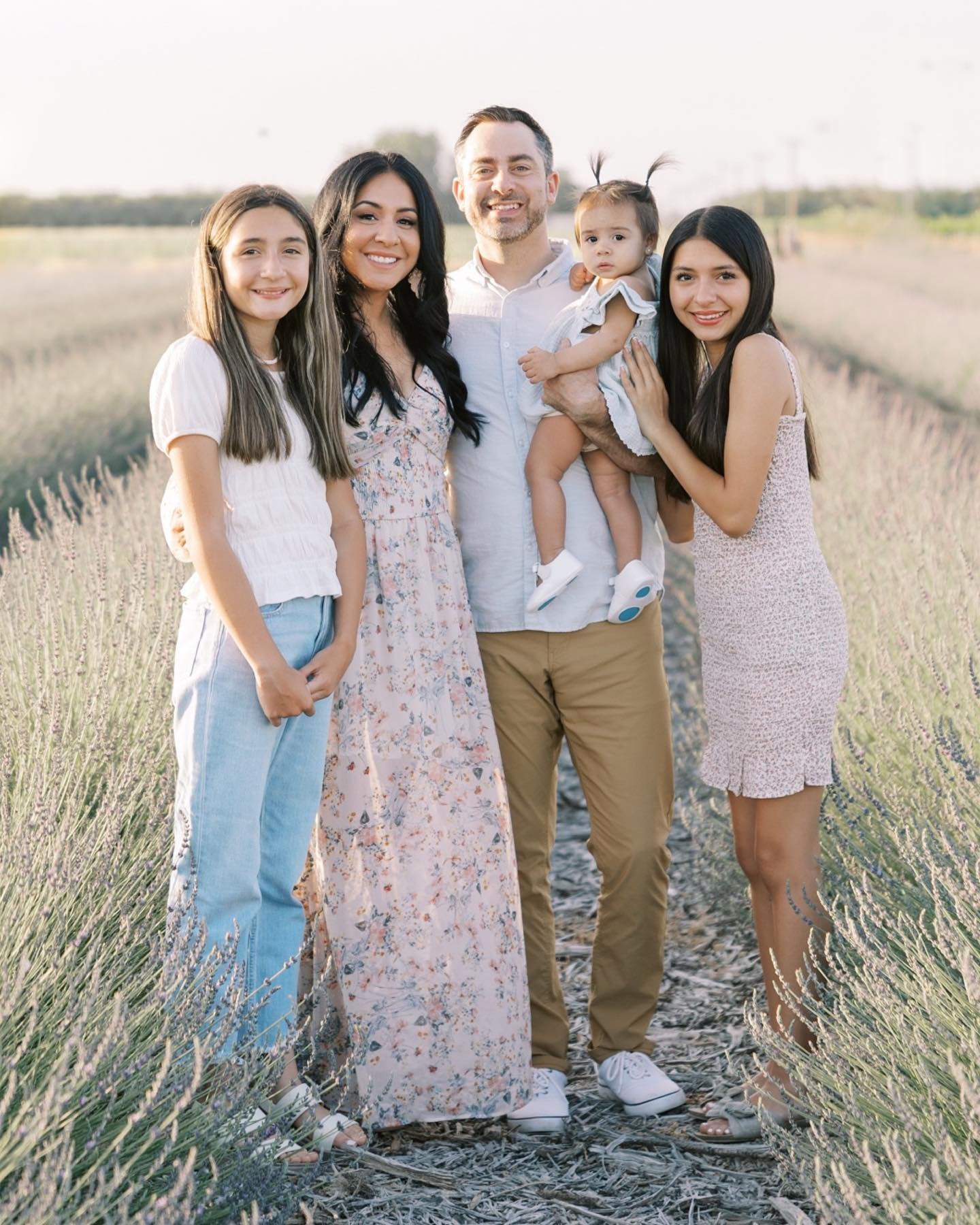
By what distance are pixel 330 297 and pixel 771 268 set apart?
92 cm

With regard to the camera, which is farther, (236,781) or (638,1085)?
(638,1085)

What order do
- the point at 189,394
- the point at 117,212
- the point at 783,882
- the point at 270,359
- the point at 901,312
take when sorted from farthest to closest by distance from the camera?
the point at 117,212 < the point at 901,312 < the point at 783,882 < the point at 270,359 < the point at 189,394

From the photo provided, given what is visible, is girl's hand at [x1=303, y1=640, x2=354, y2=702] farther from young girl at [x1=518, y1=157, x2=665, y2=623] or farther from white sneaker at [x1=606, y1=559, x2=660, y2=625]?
white sneaker at [x1=606, y1=559, x2=660, y2=625]

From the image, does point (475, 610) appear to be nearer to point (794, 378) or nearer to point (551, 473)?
point (551, 473)

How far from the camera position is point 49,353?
15.4 metres

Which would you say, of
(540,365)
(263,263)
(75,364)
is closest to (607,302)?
(540,365)

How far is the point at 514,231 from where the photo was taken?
10.3ft

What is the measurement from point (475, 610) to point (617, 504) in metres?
0.41

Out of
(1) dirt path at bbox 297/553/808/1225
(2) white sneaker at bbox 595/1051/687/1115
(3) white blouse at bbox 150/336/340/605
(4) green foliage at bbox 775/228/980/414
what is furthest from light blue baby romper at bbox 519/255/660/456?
(4) green foliage at bbox 775/228/980/414

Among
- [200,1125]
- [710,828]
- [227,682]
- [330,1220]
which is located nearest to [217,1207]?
[200,1125]

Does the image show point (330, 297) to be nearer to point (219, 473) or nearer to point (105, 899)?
point (219, 473)

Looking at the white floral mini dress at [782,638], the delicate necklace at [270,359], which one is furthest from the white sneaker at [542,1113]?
the delicate necklace at [270,359]

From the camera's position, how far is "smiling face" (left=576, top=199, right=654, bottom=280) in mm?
3191

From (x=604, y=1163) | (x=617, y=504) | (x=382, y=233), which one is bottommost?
(x=604, y=1163)
